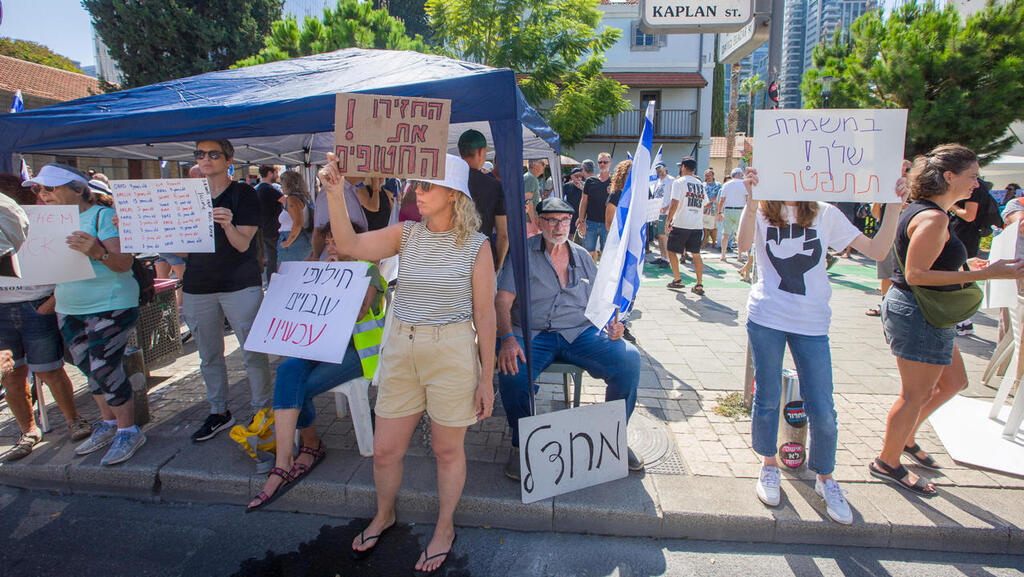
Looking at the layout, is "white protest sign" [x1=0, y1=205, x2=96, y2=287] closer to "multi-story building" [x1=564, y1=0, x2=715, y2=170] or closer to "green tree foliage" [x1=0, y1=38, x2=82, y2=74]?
"multi-story building" [x1=564, y1=0, x2=715, y2=170]

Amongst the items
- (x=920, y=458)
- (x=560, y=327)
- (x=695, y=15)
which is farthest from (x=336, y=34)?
(x=920, y=458)

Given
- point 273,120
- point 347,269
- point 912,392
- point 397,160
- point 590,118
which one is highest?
point 590,118

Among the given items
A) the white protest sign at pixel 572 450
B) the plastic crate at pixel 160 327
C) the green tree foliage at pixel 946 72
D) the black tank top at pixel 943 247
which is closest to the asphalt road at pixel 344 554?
the white protest sign at pixel 572 450

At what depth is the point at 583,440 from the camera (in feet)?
9.62

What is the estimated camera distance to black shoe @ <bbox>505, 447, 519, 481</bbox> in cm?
300

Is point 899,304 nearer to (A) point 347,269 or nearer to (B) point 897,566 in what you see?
(B) point 897,566

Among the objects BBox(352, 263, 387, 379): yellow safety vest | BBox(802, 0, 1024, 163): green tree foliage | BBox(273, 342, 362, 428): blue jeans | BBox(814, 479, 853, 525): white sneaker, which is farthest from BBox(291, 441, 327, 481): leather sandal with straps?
BBox(802, 0, 1024, 163): green tree foliage

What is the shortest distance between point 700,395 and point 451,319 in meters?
2.72

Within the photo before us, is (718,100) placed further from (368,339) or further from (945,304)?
(368,339)

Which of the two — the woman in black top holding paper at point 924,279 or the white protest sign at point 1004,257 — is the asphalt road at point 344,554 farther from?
the white protest sign at point 1004,257

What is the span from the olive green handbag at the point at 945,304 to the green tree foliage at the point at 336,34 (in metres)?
15.6

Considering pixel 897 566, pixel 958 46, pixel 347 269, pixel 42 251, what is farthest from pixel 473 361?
pixel 958 46

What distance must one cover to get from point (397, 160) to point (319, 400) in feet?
8.56

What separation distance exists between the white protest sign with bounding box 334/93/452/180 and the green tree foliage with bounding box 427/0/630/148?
11093mm
